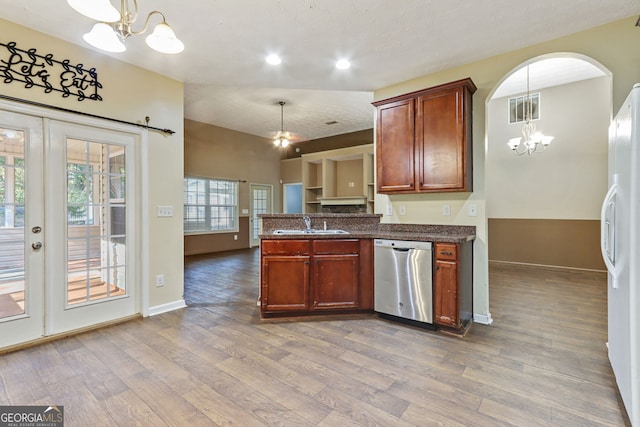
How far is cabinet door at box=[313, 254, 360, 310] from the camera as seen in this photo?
304cm

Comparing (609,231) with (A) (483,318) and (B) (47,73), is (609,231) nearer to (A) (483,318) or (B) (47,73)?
(A) (483,318)

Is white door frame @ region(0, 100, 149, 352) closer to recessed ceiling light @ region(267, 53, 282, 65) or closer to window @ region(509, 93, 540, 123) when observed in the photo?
recessed ceiling light @ region(267, 53, 282, 65)

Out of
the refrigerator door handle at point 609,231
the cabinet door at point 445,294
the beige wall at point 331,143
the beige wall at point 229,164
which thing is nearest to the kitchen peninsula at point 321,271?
the cabinet door at point 445,294

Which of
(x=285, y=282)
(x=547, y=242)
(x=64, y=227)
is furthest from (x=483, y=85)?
(x=64, y=227)

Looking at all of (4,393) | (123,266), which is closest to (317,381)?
(4,393)

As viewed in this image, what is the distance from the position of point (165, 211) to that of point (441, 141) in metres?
3.06

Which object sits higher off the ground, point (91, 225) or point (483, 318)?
point (91, 225)

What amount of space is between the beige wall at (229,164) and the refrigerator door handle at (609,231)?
6902mm

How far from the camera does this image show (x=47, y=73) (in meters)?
2.51

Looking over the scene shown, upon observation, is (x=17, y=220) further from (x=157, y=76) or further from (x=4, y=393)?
(x=157, y=76)

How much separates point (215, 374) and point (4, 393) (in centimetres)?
125

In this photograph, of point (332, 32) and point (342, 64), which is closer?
point (332, 32)
